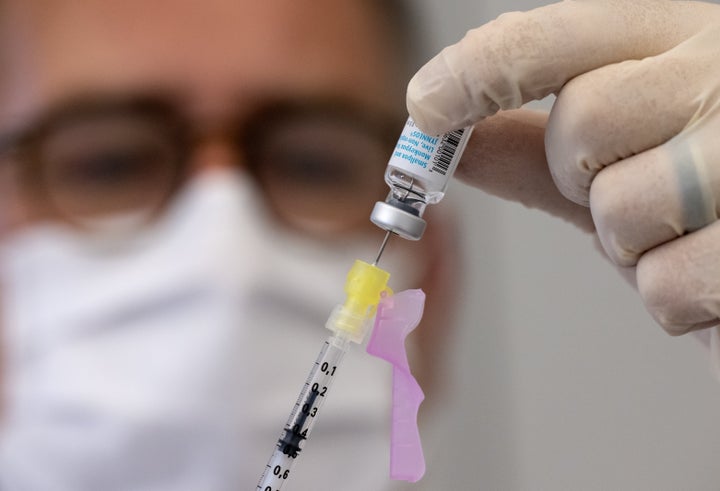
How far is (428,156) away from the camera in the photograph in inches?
28.4

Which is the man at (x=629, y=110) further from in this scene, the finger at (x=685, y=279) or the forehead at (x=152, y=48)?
the forehead at (x=152, y=48)

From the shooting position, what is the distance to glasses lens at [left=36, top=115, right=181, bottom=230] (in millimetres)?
1069

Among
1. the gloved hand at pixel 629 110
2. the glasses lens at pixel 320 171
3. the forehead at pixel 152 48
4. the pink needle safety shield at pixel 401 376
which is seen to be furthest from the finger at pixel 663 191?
the forehead at pixel 152 48

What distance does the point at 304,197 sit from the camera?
1.13 metres

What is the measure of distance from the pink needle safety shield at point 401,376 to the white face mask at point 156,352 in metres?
0.37

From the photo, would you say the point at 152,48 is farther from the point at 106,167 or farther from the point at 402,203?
the point at 402,203

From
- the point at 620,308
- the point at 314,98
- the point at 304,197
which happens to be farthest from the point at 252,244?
the point at 620,308

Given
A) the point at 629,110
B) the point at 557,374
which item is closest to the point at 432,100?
the point at 629,110

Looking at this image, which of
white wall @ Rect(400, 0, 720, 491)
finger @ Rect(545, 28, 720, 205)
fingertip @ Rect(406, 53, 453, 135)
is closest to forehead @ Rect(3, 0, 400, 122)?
white wall @ Rect(400, 0, 720, 491)

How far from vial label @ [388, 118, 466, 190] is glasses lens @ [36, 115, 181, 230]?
1.59 feet

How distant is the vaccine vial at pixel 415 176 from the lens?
2.34 ft

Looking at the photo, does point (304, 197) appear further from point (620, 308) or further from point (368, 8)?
point (620, 308)

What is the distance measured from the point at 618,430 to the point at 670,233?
72 cm

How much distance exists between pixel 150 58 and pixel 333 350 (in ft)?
1.98
